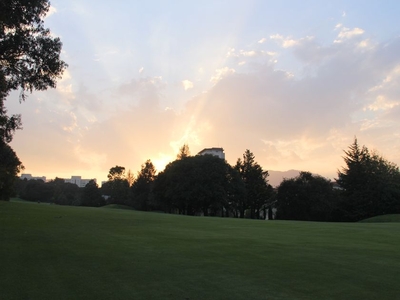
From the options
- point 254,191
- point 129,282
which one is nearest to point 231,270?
point 129,282

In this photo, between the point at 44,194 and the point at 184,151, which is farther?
the point at 44,194

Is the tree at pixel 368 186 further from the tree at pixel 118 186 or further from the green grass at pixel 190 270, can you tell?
the tree at pixel 118 186

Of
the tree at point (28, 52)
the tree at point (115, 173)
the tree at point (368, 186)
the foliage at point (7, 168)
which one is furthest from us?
the tree at point (115, 173)

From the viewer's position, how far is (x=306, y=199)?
7400cm

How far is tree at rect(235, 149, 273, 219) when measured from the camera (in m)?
87.5

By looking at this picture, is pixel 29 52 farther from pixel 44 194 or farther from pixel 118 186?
pixel 44 194

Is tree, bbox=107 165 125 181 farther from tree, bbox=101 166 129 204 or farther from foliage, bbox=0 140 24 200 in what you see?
foliage, bbox=0 140 24 200

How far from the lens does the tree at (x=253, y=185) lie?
87.5 meters

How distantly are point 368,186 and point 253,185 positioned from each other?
28.9 metres

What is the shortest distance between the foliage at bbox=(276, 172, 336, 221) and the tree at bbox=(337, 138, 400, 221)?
3514mm

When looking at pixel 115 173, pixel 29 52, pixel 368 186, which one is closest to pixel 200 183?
pixel 368 186

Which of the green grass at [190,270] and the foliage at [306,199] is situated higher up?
the foliage at [306,199]

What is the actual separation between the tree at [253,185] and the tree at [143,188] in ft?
91.5

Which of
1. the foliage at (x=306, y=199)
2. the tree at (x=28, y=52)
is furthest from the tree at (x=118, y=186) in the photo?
the tree at (x=28, y=52)
